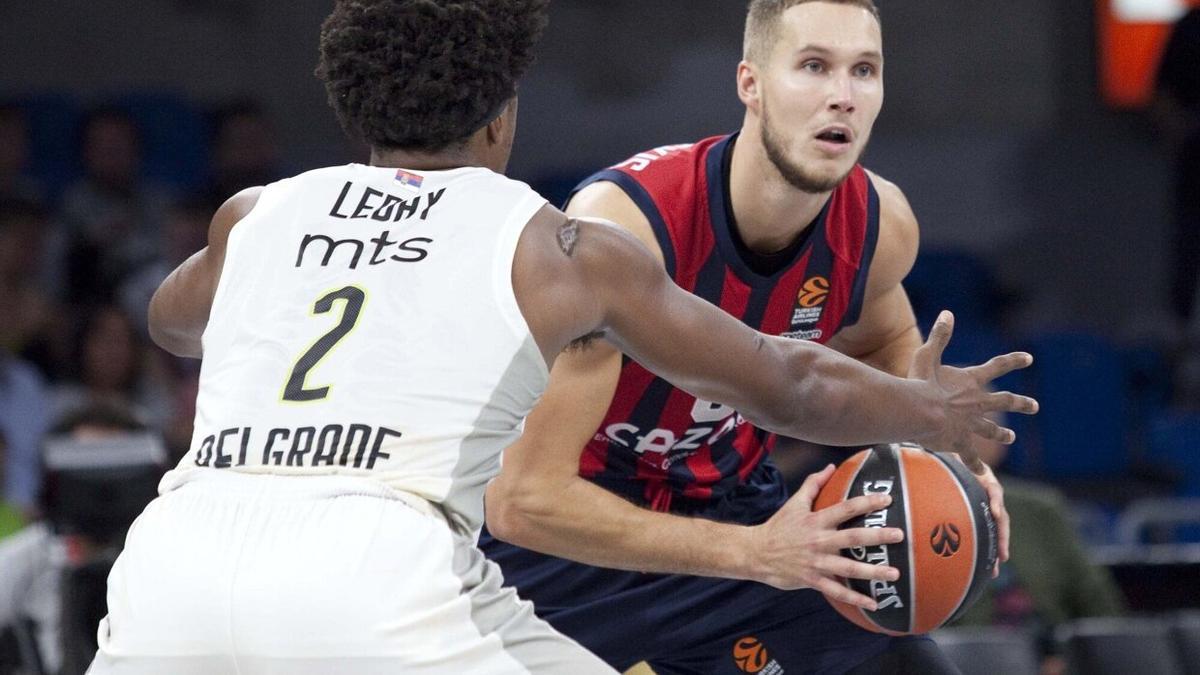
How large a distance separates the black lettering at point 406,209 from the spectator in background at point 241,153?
612 cm

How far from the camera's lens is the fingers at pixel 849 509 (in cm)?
319

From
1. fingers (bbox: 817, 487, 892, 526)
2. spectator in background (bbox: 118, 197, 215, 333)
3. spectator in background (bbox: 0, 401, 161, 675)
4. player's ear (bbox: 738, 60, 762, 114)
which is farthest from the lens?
spectator in background (bbox: 118, 197, 215, 333)

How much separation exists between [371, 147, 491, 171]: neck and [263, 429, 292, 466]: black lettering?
0.52 m

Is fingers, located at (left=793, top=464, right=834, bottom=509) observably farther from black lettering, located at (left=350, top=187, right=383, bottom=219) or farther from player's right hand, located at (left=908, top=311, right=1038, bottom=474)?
black lettering, located at (left=350, top=187, right=383, bottom=219)

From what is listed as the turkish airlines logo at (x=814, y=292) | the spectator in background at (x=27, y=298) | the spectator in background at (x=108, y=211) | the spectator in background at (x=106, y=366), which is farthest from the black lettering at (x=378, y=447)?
the spectator in background at (x=108, y=211)

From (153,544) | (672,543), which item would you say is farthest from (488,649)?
(672,543)

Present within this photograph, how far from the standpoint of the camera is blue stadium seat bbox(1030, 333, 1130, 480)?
930cm

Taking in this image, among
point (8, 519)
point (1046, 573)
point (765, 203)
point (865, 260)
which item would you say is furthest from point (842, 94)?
point (8, 519)

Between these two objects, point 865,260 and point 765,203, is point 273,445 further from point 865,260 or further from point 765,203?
point 865,260

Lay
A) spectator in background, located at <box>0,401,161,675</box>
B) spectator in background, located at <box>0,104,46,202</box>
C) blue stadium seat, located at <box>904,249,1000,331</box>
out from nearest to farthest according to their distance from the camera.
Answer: spectator in background, located at <box>0,401,161,675</box> < spectator in background, located at <box>0,104,46,202</box> < blue stadium seat, located at <box>904,249,1000,331</box>

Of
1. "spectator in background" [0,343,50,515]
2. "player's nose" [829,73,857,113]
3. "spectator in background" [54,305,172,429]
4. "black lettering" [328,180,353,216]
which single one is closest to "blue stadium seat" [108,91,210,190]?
"spectator in background" [54,305,172,429]

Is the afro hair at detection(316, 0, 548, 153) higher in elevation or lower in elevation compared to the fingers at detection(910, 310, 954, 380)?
higher

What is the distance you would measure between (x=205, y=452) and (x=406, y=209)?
1.61 ft

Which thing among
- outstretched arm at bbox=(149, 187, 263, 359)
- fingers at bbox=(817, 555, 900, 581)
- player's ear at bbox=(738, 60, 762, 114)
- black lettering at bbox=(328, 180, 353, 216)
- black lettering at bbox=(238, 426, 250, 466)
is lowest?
fingers at bbox=(817, 555, 900, 581)
